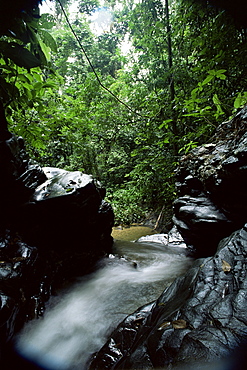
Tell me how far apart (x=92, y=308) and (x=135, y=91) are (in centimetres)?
814

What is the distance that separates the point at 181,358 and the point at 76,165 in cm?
1215

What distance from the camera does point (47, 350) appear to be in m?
2.10

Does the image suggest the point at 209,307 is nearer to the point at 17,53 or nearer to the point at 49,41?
the point at 17,53

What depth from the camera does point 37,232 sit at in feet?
11.2

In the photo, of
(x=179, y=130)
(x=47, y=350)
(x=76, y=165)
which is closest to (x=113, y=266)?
(x=47, y=350)

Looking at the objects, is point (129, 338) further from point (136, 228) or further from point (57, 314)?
point (136, 228)

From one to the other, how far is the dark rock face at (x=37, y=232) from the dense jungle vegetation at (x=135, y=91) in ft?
2.99

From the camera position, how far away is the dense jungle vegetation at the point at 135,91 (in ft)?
6.53

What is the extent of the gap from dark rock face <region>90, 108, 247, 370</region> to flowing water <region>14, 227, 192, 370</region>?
1.35 feet

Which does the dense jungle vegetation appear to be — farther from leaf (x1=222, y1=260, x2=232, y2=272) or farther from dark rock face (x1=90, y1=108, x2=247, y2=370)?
leaf (x1=222, y1=260, x2=232, y2=272)

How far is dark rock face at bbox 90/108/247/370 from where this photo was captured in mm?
1067

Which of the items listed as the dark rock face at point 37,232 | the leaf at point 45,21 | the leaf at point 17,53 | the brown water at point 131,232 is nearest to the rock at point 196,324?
the dark rock face at point 37,232

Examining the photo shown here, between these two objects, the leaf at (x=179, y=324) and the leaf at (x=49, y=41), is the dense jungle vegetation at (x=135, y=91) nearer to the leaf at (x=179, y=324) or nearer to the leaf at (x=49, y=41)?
the leaf at (x=49, y=41)

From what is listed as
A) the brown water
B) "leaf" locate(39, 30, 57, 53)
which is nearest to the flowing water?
the brown water
